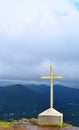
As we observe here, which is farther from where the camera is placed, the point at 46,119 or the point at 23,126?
the point at 46,119

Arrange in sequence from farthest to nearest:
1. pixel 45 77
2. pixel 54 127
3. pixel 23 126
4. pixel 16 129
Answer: pixel 45 77 → pixel 54 127 → pixel 23 126 → pixel 16 129

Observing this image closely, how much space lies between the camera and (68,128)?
37.1m

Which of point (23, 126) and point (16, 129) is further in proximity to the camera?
point (23, 126)

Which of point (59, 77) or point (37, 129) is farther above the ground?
point (59, 77)

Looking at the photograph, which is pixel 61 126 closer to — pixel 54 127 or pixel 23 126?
pixel 54 127

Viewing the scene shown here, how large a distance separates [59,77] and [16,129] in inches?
374

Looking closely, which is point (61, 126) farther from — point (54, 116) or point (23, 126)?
point (23, 126)

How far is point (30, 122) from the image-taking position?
40.6 meters

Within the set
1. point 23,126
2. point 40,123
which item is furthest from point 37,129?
point 40,123

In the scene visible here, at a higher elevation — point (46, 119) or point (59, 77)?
point (59, 77)

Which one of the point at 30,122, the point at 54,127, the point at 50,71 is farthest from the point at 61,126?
the point at 50,71

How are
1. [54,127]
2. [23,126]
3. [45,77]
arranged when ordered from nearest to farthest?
[23,126], [54,127], [45,77]

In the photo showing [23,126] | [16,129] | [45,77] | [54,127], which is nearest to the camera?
[16,129]

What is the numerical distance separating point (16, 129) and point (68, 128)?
6.19 meters
